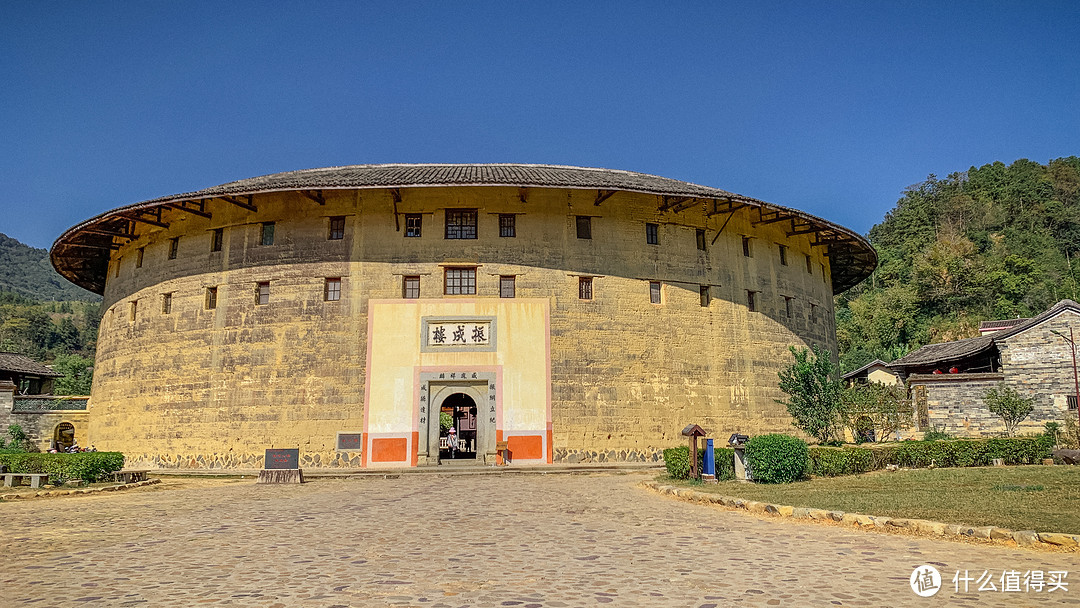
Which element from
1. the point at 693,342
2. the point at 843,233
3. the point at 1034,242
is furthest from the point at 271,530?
the point at 1034,242

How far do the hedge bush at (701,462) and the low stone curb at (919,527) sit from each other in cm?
301

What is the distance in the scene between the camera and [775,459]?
12586 mm

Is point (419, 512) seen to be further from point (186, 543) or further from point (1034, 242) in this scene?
point (1034, 242)

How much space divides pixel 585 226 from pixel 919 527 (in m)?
14.7

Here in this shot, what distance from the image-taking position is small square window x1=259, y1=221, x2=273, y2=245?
21.0 metres

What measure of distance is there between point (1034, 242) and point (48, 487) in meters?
61.6

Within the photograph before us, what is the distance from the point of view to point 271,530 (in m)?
8.10

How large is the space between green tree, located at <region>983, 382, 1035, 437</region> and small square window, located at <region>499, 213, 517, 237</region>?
1685 centimetres

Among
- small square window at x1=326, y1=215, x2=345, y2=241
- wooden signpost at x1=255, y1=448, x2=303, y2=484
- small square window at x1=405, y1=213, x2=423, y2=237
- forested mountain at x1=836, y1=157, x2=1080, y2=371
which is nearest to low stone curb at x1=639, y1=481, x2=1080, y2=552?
wooden signpost at x1=255, y1=448, x2=303, y2=484

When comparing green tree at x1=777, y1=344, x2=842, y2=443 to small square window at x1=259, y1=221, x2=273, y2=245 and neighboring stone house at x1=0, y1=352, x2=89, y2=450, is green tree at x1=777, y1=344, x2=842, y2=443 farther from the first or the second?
neighboring stone house at x1=0, y1=352, x2=89, y2=450

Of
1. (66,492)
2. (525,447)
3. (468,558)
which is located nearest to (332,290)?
(525,447)

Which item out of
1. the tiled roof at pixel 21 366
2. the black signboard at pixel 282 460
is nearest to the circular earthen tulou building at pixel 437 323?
the black signboard at pixel 282 460

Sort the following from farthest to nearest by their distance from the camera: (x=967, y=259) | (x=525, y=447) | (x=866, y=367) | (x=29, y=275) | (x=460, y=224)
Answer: (x=29, y=275), (x=967, y=259), (x=866, y=367), (x=460, y=224), (x=525, y=447)

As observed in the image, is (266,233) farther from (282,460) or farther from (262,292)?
(282,460)
